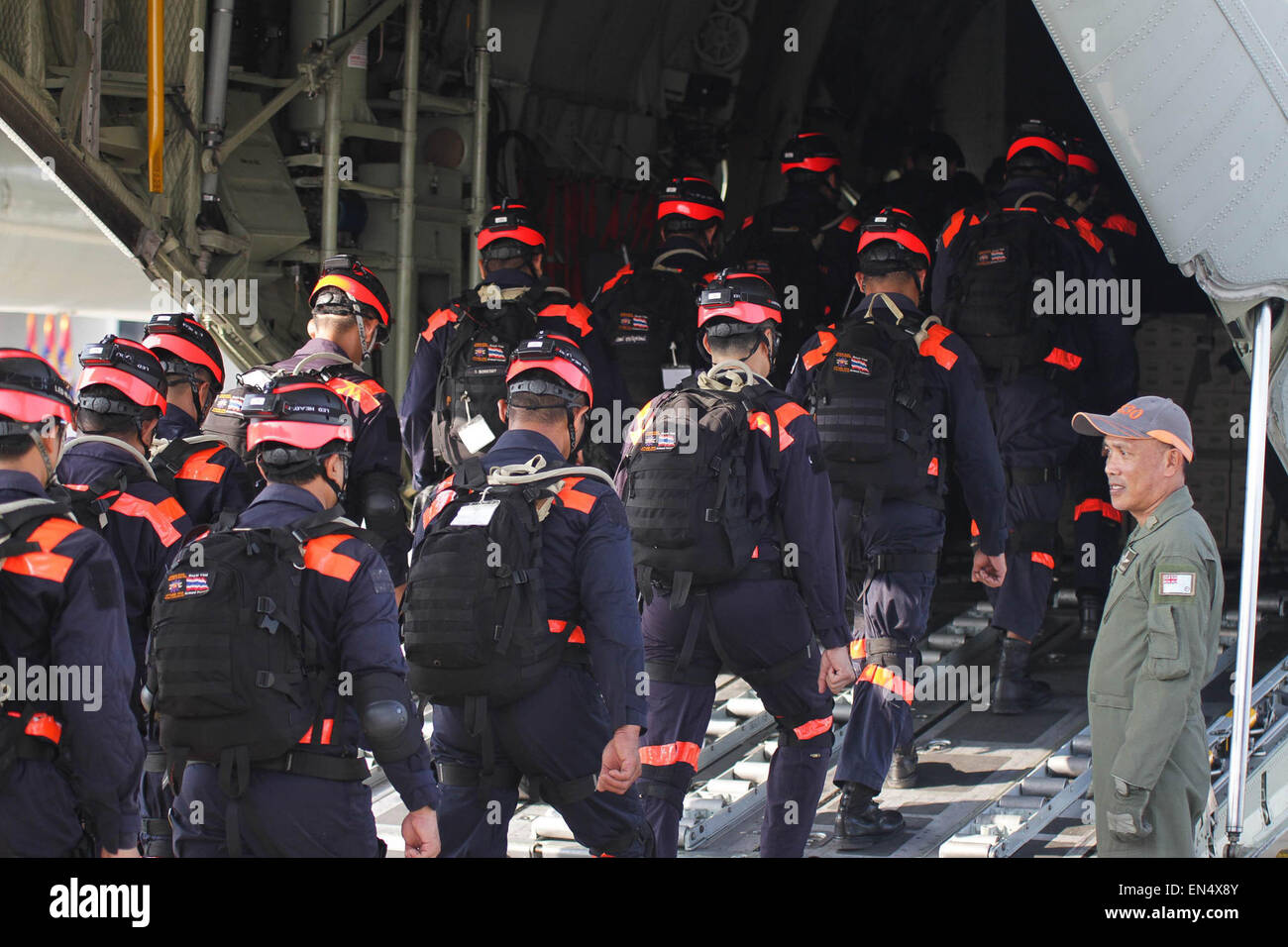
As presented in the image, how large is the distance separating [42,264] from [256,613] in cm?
631

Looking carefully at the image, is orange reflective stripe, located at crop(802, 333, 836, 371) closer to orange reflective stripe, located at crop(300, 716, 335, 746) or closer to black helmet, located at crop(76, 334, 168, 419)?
black helmet, located at crop(76, 334, 168, 419)

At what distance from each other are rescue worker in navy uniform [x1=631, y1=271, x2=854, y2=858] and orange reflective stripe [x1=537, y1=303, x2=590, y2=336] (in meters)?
1.90

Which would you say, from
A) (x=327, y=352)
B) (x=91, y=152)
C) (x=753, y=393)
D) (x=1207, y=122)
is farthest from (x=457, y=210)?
(x=1207, y=122)

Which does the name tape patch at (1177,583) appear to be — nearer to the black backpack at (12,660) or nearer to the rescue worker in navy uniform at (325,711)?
the rescue worker in navy uniform at (325,711)

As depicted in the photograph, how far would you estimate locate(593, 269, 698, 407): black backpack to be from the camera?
7523mm

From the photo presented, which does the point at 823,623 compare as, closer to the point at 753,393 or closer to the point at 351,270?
the point at 753,393

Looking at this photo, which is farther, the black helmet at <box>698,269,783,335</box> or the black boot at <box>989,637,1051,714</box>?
the black boot at <box>989,637,1051,714</box>

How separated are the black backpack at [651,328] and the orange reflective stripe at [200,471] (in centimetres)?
269

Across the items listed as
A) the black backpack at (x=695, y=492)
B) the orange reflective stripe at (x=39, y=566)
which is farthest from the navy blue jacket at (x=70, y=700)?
the black backpack at (x=695, y=492)

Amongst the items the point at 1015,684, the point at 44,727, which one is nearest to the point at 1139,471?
the point at 1015,684

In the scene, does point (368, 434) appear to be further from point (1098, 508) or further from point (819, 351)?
point (1098, 508)

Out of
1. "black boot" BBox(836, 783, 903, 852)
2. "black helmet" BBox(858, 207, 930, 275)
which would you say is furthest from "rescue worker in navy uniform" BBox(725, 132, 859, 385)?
"black boot" BBox(836, 783, 903, 852)

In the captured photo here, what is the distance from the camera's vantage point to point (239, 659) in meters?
3.64

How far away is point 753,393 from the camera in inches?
199
